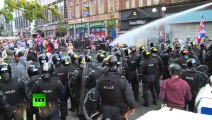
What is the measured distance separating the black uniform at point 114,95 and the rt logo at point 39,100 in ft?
3.52

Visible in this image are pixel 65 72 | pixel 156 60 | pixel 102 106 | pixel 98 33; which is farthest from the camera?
pixel 98 33

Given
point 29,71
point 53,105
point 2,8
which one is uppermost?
point 2,8

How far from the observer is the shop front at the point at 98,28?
4178cm

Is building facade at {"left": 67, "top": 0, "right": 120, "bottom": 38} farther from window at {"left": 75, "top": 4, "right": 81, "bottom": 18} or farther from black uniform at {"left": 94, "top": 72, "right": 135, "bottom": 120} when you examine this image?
black uniform at {"left": 94, "top": 72, "right": 135, "bottom": 120}

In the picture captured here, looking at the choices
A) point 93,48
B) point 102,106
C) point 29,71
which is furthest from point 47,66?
point 93,48

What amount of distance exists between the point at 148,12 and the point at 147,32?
202cm

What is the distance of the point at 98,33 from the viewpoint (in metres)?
43.1

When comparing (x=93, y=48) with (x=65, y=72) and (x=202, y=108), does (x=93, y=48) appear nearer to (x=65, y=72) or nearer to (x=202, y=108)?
(x=65, y=72)

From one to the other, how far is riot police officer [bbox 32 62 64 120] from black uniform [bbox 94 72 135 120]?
3.01 ft

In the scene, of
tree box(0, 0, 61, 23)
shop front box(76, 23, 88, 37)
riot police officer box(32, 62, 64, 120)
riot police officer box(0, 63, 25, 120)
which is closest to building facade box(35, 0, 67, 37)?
shop front box(76, 23, 88, 37)

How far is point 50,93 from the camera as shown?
6242mm

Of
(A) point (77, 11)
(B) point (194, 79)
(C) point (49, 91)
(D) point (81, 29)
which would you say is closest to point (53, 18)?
(A) point (77, 11)

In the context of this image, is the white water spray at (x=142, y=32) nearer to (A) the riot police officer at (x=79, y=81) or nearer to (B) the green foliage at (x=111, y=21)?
(B) the green foliage at (x=111, y=21)

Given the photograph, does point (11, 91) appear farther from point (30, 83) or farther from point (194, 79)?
point (194, 79)
